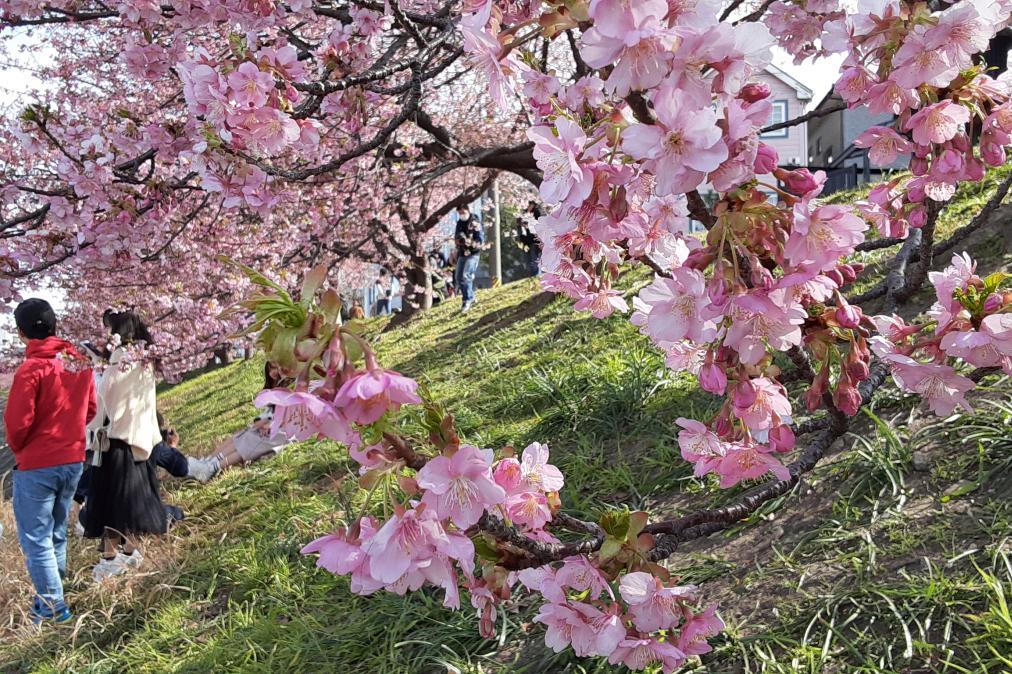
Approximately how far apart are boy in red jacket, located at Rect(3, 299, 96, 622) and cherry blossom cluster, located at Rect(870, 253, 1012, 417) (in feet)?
14.5

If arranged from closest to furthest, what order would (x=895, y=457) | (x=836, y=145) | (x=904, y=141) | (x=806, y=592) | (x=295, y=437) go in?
(x=295, y=437)
(x=904, y=141)
(x=806, y=592)
(x=895, y=457)
(x=836, y=145)

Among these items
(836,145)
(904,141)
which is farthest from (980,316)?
(836,145)

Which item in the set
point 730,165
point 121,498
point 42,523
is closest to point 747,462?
point 730,165

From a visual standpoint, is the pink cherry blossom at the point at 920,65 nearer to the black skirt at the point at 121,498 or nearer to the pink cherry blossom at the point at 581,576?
the pink cherry blossom at the point at 581,576

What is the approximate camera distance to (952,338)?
139cm

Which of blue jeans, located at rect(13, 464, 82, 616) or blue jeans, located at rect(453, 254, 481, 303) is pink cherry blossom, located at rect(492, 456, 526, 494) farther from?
blue jeans, located at rect(453, 254, 481, 303)

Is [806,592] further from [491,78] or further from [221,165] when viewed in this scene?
[221,165]

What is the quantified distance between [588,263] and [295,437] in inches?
33.3

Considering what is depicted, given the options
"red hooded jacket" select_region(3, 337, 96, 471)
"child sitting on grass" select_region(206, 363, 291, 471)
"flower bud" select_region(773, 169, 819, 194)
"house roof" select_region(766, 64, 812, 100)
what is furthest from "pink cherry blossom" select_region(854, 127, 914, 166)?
"house roof" select_region(766, 64, 812, 100)

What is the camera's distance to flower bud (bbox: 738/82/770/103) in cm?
107

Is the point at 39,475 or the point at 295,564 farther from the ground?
the point at 39,475

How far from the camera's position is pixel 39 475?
4297 mm

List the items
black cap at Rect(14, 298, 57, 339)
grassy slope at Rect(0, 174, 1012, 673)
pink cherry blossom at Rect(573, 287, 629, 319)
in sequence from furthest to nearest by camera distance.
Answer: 1. black cap at Rect(14, 298, 57, 339)
2. grassy slope at Rect(0, 174, 1012, 673)
3. pink cherry blossom at Rect(573, 287, 629, 319)

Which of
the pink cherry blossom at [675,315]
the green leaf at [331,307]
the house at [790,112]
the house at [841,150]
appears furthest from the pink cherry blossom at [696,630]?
the house at [790,112]
